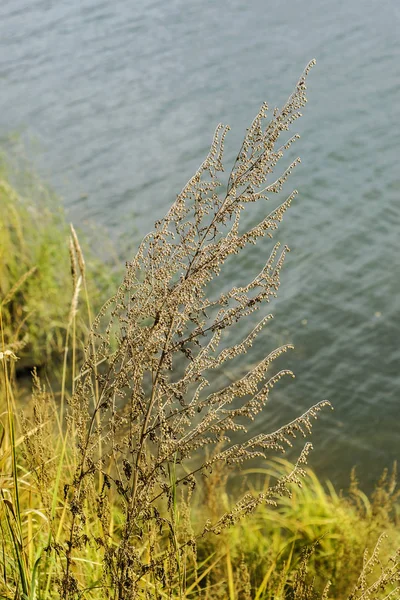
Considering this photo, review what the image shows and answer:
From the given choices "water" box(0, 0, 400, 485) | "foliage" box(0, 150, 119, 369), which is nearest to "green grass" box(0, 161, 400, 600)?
"foliage" box(0, 150, 119, 369)

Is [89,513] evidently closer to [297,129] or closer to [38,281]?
[38,281]

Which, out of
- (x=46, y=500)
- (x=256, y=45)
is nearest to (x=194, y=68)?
(x=256, y=45)

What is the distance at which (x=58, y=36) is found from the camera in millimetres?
16188

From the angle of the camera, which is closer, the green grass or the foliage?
the green grass

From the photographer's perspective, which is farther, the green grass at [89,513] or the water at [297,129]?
the water at [297,129]

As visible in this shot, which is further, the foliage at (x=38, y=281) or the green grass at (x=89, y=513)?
the foliage at (x=38, y=281)

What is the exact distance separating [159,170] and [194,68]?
3751 millimetres

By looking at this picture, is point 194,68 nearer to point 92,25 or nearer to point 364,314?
point 92,25

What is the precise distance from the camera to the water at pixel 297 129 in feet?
22.5

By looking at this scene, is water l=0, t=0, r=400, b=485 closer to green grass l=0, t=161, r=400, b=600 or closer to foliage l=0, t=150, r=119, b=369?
green grass l=0, t=161, r=400, b=600

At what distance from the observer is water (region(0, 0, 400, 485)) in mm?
6871

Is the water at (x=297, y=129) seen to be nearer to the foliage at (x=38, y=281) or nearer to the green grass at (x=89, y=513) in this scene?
the green grass at (x=89, y=513)

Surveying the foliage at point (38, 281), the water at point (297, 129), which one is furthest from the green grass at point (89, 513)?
the water at point (297, 129)

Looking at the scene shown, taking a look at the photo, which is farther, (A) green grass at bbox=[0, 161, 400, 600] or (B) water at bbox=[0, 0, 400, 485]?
(B) water at bbox=[0, 0, 400, 485]
